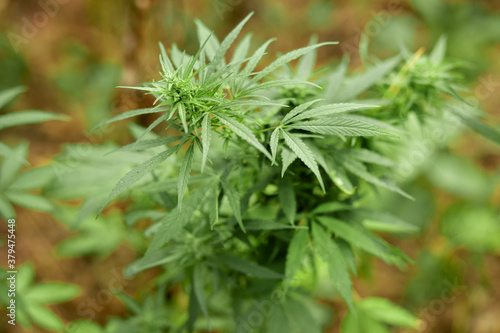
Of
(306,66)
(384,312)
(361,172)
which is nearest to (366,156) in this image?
(361,172)

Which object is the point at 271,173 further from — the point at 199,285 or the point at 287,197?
the point at 199,285

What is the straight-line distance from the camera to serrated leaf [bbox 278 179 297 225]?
52.4 inches

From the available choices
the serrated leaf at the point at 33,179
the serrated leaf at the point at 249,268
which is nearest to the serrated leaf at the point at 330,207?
the serrated leaf at the point at 249,268

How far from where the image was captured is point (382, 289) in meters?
3.64

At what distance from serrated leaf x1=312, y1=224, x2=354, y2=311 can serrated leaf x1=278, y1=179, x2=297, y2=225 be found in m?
0.14

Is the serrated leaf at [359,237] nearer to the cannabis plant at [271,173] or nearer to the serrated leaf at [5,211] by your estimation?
the cannabis plant at [271,173]

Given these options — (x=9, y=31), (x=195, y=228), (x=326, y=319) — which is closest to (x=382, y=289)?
(x=326, y=319)

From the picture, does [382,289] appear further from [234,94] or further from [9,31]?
[9,31]

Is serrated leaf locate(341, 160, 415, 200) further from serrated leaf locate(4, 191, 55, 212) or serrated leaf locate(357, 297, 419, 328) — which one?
serrated leaf locate(4, 191, 55, 212)

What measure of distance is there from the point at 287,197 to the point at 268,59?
3.41 m

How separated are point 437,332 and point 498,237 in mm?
928

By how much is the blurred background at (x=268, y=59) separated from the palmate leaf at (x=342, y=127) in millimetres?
1453

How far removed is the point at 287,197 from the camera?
1.36 meters

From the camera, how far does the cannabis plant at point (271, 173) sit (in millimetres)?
1136
